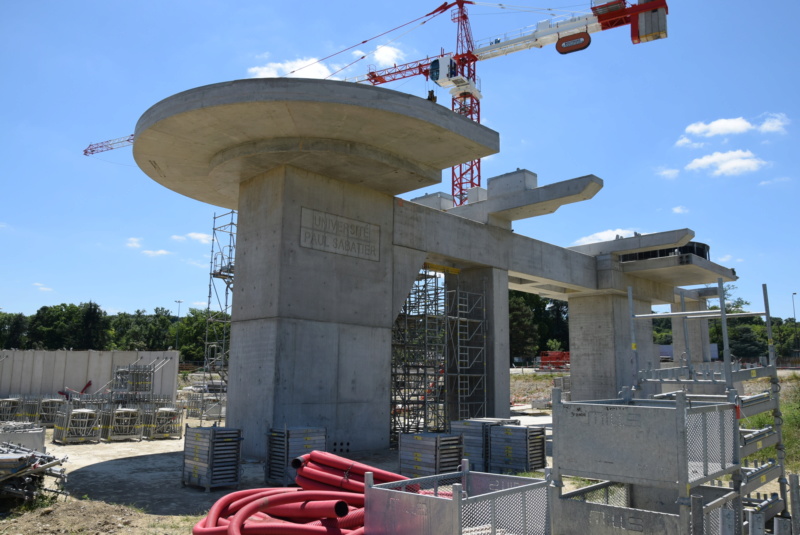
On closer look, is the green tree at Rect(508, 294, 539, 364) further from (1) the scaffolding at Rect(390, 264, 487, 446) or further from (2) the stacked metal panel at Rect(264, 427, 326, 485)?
(2) the stacked metal panel at Rect(264, 427, 326, 485)

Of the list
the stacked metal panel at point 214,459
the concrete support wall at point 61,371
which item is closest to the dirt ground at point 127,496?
the stacked metal panel at point 214,459

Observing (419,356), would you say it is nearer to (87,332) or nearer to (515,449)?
(515,449)

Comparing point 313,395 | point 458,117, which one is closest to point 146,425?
point 313,395

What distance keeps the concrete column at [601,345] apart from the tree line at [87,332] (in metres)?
60.4

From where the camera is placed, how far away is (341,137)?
1730cm

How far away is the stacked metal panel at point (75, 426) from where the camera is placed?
20391 mm

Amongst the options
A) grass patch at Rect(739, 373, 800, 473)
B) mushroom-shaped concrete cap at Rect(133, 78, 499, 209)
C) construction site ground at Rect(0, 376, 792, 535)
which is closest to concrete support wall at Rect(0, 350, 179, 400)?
construction site ground at Rect(0, 376, 792, 535)

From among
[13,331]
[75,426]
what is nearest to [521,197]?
[75,426]

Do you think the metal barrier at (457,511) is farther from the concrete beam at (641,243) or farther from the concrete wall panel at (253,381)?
the concrete beam at (641,243)

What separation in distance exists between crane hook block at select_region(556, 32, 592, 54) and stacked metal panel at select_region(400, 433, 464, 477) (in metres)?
47.7

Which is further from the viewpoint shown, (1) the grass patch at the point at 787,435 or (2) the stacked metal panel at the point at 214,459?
(1) the grass patch at the point at 787,435

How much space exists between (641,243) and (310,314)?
738 inches

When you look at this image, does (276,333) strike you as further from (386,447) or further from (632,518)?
(632,518)

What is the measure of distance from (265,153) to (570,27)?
148 feet
